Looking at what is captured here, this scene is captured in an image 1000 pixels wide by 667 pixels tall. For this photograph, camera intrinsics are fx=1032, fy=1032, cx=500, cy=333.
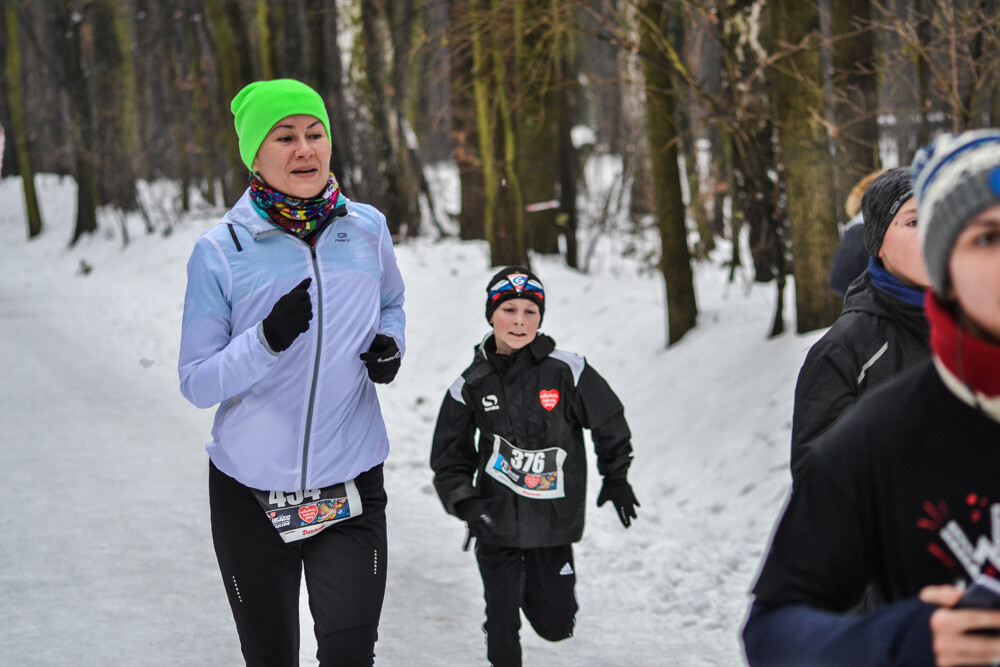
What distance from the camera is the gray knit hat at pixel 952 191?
127 cm

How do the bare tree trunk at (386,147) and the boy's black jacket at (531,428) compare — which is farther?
the bare tree trunk at (386,147)

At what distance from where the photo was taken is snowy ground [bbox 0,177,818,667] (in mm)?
4906

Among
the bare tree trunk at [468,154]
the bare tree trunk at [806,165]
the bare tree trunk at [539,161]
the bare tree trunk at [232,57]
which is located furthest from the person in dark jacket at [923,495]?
the bare tree trunk at [232,57]

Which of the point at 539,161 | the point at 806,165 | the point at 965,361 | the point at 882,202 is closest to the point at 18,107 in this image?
the point at 539,161

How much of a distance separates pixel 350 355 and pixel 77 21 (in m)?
24.2

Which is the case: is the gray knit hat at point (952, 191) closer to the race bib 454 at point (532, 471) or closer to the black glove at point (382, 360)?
the black glove at point (382, 360)

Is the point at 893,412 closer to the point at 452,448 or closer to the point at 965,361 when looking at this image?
the point at 965,361

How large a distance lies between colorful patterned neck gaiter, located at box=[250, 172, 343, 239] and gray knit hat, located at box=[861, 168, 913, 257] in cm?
151

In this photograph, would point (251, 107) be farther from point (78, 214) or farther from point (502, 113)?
point (78, 214)

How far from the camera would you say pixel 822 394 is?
2.75 meters

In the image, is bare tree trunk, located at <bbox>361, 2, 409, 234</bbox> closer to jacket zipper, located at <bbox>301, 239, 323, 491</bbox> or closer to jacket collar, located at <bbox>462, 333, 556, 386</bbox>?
jacket collar, located at <bbox>462, 333, 556, 386</bbox>

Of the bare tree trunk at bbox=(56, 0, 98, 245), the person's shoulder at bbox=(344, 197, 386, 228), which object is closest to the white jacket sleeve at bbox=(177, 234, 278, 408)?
the person's shoulder at bbox=(344, 197, 386, 228)

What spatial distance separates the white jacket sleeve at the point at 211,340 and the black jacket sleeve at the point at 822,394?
1432 millimetres

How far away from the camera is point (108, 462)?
7781 mm
